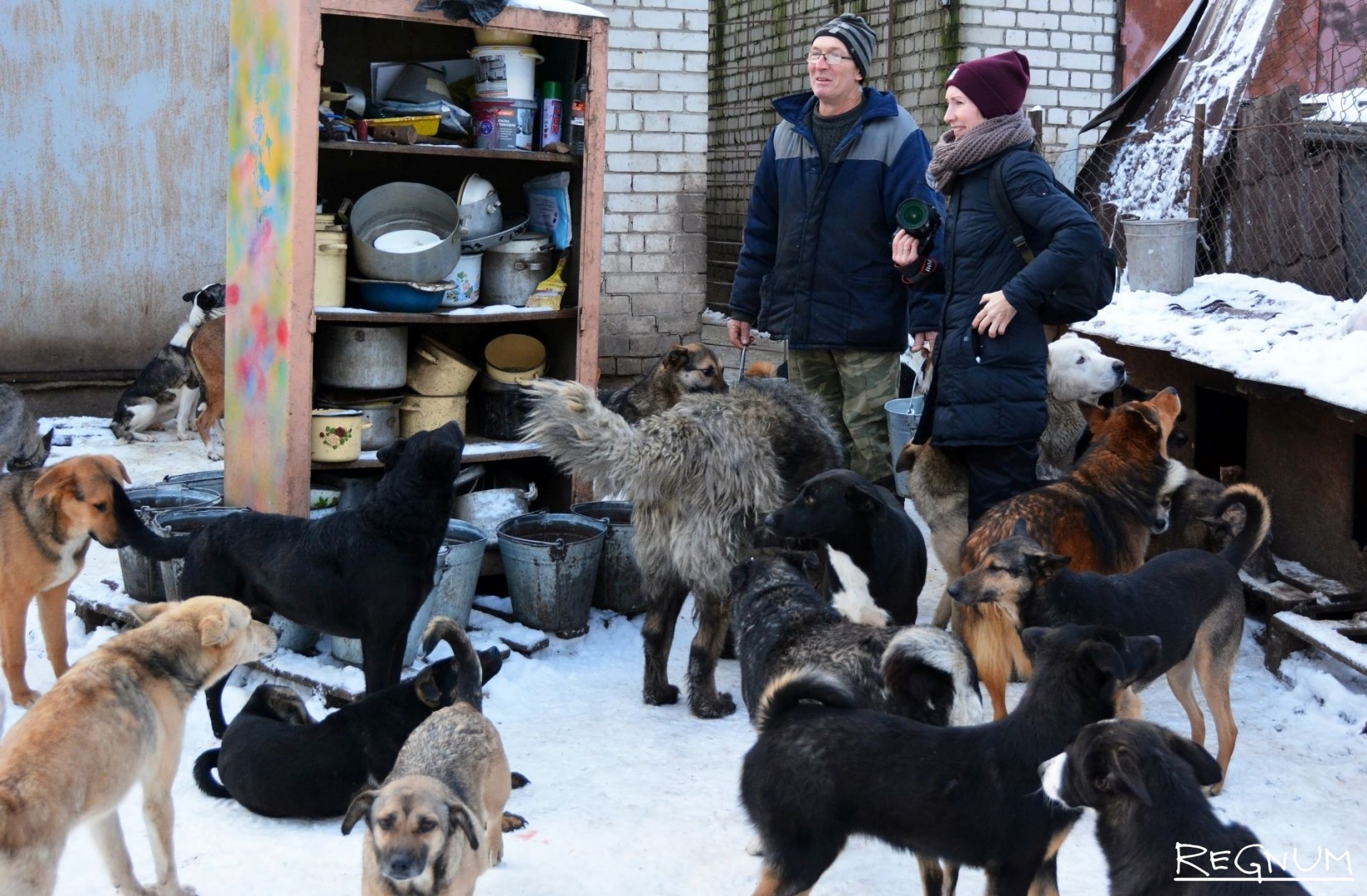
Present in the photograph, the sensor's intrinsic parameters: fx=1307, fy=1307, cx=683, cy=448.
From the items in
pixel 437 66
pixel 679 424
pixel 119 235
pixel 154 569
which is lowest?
pixel 154 569

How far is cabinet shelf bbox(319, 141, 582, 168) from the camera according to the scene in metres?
5.65

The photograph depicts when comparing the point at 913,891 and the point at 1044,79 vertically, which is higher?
the point at 1044,79

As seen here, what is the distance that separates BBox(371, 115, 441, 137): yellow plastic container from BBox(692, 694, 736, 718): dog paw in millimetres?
2820

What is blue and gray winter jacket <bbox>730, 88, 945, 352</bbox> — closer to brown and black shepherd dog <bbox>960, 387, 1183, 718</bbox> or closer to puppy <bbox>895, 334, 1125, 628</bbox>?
puppy <bbox>895, 334, 1125, 628</bbox>

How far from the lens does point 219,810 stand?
13.5ft

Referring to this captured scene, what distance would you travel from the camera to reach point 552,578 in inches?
221

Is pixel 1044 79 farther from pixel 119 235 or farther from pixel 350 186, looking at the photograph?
pixel 119 235

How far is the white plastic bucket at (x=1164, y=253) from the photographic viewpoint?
23.2 ft

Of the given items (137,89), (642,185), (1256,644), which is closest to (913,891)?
(1256,644)

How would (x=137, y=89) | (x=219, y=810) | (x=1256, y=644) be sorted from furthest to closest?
→ (x=137, y=89)
(x=1256, y=644)
(x=219, y=810)

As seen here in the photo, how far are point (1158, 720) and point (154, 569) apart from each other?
4093 mm

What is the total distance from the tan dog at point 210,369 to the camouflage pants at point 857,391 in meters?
4.60

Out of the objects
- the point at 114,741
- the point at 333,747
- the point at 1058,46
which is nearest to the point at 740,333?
the point at 333,747

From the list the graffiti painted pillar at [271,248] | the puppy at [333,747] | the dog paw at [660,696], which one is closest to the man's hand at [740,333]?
the dog paw at [660,696]
